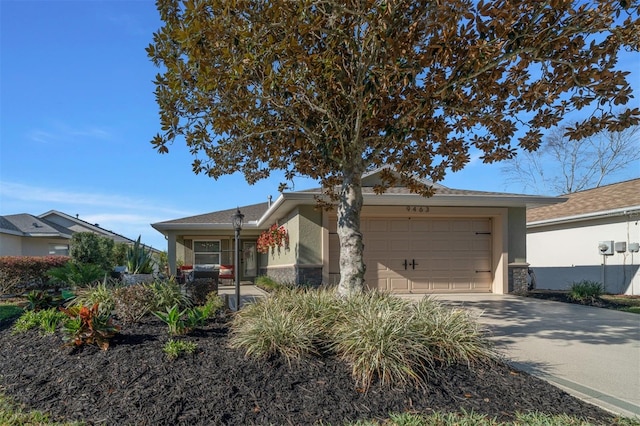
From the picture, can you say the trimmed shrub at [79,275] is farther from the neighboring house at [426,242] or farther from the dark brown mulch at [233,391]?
the neighboring house at [426,242]

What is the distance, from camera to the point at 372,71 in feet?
18.0

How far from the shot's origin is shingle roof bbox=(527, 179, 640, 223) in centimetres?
1484

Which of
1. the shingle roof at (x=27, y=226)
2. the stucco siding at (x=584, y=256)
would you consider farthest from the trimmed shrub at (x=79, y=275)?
the stucco siding at (x=584, y=256)

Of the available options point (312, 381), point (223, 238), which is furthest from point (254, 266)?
point (312, 381)

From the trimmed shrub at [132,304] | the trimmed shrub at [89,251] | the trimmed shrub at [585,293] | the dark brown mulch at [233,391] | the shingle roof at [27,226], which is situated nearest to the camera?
the dark brown mulch at [233,391]

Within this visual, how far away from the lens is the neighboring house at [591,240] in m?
14.1

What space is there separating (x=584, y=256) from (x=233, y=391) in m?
15.9

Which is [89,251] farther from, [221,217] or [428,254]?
[428,254]

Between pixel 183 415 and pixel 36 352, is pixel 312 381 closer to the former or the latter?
pixel 183 415

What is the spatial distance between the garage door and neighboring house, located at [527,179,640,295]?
339 centimetres

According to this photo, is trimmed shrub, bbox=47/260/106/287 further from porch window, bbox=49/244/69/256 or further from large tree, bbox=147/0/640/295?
porch window, bbox=49/244/69/256

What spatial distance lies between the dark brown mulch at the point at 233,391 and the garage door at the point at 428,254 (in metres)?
7.80

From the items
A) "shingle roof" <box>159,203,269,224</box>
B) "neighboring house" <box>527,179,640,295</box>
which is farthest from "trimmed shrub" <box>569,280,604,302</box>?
"shingle roof" <box>159,203,269,224</box>

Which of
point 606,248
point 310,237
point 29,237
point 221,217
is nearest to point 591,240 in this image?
point 606,248
